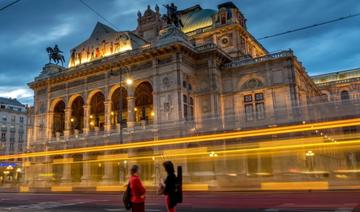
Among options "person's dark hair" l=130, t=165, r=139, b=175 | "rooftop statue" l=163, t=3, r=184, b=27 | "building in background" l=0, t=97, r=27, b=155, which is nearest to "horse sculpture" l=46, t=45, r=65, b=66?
"rooftop statue" l=163, t=3, r=184, b=27

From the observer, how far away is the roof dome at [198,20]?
56750mm

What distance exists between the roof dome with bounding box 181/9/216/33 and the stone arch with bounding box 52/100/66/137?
23065 mm

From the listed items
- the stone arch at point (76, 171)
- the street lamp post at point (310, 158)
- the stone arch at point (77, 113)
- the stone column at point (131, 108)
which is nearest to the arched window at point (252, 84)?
the stone column at point (131, 108)

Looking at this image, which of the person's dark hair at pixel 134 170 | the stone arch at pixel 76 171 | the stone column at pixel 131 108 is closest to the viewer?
the person's dark hair at pixel 134 170

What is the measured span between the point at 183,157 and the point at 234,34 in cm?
3012

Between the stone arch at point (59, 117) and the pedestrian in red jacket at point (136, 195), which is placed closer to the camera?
the pedestrian in red jacket at point (136, 195)

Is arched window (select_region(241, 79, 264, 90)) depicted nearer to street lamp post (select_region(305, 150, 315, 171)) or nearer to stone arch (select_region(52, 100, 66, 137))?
street lamp post (select_region(305, 150, 315, 171))

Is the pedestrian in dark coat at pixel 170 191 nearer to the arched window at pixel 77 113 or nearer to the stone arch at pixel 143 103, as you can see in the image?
the stone arch at pixel 143 103

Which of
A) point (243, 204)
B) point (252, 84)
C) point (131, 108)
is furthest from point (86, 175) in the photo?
point (243, 204)

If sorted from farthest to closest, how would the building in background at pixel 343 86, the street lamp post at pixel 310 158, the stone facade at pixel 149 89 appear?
the building in background at pixel 343 86, the stone facade at pixel 149 89, the street lamp post at pixel 310 158

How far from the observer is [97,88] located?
45.7 meters

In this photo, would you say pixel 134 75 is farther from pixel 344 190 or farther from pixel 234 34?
pixel 344 190

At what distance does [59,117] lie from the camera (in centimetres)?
5222

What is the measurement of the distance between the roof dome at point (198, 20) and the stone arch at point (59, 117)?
23065mm
